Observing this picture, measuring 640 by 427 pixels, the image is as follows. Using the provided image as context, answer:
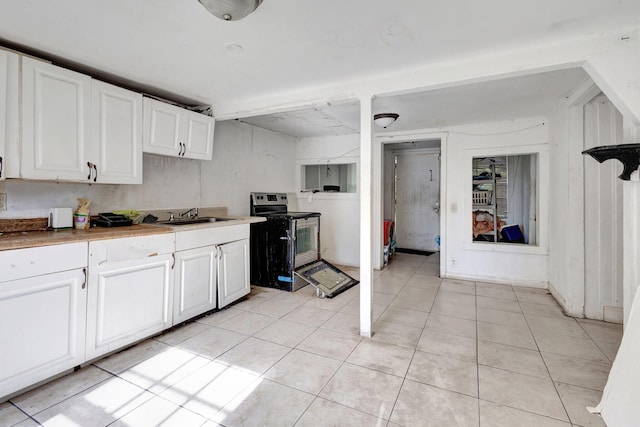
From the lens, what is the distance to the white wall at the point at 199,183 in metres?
2.40

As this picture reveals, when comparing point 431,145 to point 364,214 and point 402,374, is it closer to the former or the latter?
point 364,214

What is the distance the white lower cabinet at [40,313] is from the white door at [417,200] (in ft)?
18.4

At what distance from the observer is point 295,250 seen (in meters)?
3.92

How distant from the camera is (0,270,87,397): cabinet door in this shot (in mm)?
1715

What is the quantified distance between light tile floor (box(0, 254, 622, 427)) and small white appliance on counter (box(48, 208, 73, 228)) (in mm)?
1113

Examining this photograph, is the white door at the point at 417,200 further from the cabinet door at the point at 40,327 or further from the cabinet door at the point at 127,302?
the cabinet door at the point at 40,327

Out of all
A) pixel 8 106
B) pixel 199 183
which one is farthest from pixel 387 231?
pixel 8 106

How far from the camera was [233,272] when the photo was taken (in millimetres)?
3295

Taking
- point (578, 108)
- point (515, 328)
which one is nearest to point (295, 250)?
point (515, 328)

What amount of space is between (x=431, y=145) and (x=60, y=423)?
5.95 metres

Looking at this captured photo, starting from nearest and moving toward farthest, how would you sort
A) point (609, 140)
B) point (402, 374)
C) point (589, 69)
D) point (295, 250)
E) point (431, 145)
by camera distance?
point (589, 69) → point (402, 374) → point (609, 140) → point (295, 250) → point (431, 145)

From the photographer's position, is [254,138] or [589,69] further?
[254,138]

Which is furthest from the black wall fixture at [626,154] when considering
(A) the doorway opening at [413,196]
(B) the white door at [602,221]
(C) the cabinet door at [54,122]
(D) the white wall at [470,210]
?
(A) the doorway opening at [413,196]

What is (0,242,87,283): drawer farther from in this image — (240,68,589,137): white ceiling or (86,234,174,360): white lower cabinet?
(240,68,589,137): white ceiling
